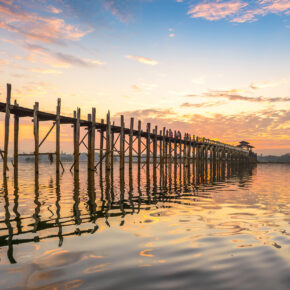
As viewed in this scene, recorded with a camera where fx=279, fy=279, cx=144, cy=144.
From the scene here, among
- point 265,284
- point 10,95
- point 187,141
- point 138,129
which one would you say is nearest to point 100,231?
point 265,284

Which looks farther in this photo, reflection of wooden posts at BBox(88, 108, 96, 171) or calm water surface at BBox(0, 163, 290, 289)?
reflection of wooden posts at BBox(88, 108, 96, 171)

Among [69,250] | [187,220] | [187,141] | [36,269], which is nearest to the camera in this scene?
[36,269]

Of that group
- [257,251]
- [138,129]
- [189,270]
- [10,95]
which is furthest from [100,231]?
[138,129]

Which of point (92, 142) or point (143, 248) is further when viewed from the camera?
point (92, 142)

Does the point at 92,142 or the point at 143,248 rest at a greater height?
the point at 92,142

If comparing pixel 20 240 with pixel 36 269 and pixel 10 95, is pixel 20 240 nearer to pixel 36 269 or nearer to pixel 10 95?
pixel 36 269

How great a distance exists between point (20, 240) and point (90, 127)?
2130 cm

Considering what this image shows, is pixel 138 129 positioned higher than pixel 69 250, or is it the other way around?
pixel 138 129

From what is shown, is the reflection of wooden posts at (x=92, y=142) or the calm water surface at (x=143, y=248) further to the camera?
the reflection of wooden posts at (x=92, y=142)

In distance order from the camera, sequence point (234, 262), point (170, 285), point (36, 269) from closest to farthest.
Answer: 1. point (170, 285)
2. point (36, 269)
3. point (234, 262)

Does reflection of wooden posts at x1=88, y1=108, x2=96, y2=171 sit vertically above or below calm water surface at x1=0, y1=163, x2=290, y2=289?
above

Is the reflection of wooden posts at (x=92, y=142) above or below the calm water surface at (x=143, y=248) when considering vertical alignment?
above

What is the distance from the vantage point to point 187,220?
6.30m

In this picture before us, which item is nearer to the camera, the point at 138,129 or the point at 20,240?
the point at 20,240
